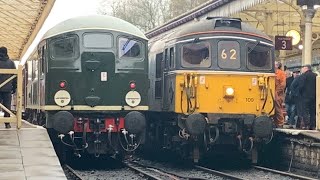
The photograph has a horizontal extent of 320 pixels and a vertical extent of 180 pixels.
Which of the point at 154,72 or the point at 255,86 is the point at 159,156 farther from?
the point at 255,86

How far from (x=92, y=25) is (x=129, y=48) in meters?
0.98

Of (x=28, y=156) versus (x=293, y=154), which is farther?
(x=293, y=154)

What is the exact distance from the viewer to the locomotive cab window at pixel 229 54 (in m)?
15.0

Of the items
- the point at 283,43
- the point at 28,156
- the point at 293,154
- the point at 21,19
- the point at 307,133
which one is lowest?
the point at 293,154

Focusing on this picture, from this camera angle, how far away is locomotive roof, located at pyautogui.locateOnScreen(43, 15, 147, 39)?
48.8 feet

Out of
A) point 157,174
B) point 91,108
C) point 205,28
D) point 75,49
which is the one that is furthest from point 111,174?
point 205,28

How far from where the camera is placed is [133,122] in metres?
14.3

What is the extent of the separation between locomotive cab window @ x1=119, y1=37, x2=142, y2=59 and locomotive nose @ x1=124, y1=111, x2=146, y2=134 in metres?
1.39

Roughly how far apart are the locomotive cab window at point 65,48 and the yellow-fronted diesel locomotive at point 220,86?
226cm

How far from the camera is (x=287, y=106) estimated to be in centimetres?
1819

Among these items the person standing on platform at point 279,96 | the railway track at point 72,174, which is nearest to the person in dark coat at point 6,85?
the railway track at point 72,174

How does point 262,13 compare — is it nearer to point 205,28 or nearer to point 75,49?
point 205,28

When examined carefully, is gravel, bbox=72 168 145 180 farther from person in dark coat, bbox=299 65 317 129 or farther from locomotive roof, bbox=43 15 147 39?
person in dark coat, bbox=299 65 317 129

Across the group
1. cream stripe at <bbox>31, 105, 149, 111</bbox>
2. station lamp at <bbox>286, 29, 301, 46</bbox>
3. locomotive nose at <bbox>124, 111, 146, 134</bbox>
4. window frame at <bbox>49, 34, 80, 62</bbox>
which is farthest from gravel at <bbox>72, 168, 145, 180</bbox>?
station lamp at <bbox>286, 29, 301, 46</bbox>
